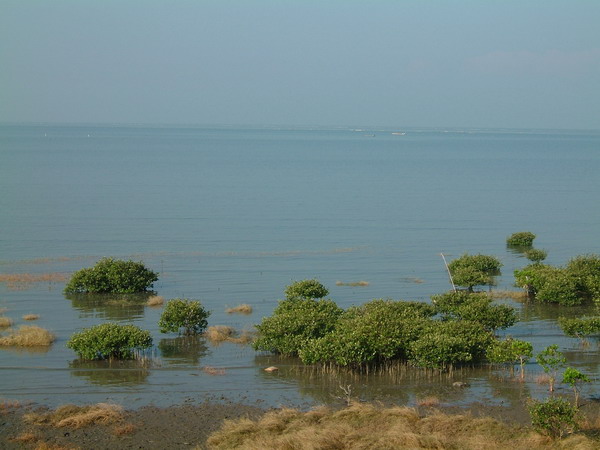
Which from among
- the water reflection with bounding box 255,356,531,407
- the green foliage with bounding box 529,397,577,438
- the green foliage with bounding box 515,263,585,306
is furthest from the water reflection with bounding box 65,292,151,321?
the green foliage with bounding box 529,397,577,438

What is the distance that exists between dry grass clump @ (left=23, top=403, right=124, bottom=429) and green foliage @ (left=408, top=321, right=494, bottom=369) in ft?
33.2

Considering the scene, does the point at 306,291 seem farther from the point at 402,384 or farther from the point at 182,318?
the point at 402,384

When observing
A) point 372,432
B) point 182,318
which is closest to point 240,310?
point 182,318

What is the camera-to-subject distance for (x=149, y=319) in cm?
3706

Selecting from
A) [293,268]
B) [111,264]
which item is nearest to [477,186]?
[293,268]

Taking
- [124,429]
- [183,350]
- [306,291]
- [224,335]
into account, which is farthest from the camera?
[306,291]

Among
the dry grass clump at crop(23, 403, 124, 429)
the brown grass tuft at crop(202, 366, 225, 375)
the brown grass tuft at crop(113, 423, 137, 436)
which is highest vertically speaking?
the brown grass tuft at crop(202, 366, 225, 375)

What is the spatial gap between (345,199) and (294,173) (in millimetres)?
47018

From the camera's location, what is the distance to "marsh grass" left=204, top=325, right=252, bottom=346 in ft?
106

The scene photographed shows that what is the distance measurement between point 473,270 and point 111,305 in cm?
1949

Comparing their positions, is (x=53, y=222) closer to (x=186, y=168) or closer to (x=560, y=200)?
(x=560, y=200)

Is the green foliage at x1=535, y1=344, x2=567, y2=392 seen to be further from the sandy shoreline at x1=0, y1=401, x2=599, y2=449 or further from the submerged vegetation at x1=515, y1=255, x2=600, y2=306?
the submerged vegetation at x1=515, y1=255, x2=600, y2=306

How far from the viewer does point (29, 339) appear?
31.5 m

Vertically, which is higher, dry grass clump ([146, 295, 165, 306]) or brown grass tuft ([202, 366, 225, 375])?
dry grass clump ([146, 295, 165, 306])
